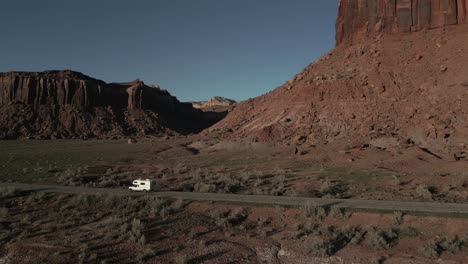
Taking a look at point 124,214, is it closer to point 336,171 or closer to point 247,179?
point 247,179

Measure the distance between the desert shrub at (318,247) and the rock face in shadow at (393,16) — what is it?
41391mm

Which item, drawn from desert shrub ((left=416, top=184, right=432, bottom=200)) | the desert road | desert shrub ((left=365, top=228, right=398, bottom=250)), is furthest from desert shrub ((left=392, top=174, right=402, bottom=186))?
desert shrub ((left=365, top=228, right=398, bottom=250))

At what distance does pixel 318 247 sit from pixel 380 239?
207 cm

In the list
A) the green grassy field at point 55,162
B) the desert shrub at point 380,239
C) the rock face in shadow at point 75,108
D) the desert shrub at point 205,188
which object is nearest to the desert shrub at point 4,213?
the desert shrub at point 205,188

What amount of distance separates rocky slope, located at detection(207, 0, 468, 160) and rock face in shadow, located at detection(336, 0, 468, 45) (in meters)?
0.13

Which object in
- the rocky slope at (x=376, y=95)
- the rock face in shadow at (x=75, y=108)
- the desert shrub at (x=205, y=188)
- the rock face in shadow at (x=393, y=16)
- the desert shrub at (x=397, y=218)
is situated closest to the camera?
the desert shrub at (x=397, y=218)

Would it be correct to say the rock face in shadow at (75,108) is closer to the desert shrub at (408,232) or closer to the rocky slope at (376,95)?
the rocky slope at (376,95)

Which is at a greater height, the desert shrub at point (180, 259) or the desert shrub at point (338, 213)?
the desert shrub at point (338, 213)

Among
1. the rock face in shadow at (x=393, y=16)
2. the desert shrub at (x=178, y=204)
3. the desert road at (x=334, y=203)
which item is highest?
the rock face in shadow at (x=393, y=16)

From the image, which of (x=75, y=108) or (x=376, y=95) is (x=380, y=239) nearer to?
(x=376, y=95)

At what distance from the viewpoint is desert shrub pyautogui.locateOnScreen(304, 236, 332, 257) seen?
45.9 feet

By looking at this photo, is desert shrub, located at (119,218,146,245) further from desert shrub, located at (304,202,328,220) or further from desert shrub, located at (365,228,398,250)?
desert shrub, located at (365,228,398,250)

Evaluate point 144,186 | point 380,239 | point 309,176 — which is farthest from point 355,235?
point 309,176

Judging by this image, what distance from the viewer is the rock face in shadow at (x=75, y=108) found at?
94.8 metres
